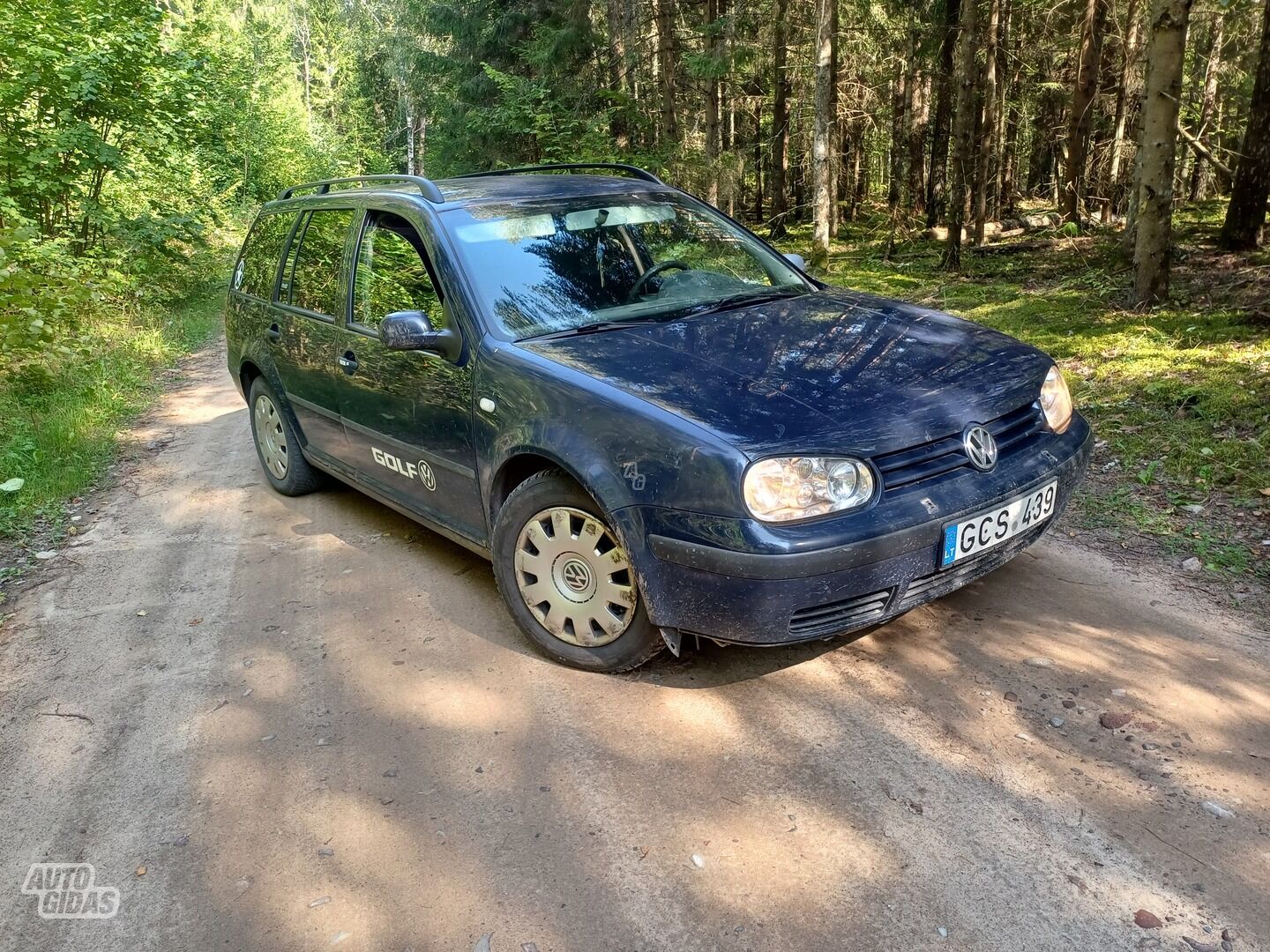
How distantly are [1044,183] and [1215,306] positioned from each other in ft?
61.1

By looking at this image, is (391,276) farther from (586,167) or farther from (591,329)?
(586,167)

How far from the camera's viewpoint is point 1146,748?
2871 millimetres

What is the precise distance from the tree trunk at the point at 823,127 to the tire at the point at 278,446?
9743mm

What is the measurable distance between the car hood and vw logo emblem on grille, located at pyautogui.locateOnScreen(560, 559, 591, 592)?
0.70 meters

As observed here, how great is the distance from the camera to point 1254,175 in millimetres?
10266

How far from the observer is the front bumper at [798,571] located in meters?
2.87

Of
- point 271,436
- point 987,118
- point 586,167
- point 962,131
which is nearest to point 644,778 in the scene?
point 586,167

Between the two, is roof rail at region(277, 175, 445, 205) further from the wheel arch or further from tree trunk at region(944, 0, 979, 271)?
tree trunk at region(944, 0, 979, 271)

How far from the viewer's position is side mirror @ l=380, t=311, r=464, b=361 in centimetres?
375

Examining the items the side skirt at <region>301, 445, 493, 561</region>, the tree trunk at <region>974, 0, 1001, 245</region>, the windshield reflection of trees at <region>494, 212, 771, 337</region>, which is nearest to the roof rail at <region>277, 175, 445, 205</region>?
the windshield reflection of trees at <region>494, 212, 771, 337</region>

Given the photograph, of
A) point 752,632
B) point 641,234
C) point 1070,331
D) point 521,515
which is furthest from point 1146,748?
point 1070,331

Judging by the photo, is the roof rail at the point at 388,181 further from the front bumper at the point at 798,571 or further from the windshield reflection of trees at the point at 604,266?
the front bumper at the point at 798,571

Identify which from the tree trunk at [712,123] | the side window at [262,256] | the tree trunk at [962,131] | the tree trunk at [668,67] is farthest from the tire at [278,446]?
the tree trunk at [668,67]

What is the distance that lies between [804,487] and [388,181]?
3053 millimetres
